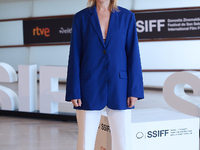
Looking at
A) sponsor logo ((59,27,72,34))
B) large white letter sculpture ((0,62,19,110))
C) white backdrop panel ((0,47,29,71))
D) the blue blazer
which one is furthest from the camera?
white backdrop panel ((0,47,29,71))

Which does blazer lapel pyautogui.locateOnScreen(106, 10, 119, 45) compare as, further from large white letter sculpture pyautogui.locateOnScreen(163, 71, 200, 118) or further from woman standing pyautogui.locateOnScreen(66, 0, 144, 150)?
large white letter sculpture pyautogui.locateOnScreen(163, 71, 200, 118)

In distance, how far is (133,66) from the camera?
2.04m

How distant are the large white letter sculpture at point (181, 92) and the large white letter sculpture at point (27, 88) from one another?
2.27 metres

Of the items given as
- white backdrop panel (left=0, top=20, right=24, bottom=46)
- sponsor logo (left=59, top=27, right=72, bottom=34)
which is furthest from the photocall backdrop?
white backdrop panel (left=0, top=20, right=24, bottom=46)

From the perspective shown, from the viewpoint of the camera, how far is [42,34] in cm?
970

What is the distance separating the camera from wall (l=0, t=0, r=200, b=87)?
27.5 feet

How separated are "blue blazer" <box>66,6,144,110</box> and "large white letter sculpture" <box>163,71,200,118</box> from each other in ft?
7.13

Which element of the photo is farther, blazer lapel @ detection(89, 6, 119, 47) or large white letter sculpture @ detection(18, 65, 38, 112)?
large white letter sculpture @ detection(18, 65, 38, 112)

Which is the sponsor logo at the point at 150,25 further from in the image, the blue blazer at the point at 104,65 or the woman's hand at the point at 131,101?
the woman's hand at the point at 131,101

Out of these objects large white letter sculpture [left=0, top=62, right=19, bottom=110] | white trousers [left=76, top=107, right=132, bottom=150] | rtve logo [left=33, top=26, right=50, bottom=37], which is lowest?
large white letter sculpture [left=0, top=62, right=19, bottom=110]

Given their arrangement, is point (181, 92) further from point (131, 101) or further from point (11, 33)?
point (11, 33)

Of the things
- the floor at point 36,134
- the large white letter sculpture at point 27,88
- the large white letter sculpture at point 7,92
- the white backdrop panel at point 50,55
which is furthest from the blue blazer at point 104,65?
the white backdrop panel at point 50,55

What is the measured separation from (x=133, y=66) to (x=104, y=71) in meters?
0.18

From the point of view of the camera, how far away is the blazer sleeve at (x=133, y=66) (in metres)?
2.03
